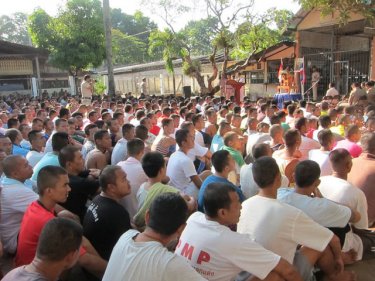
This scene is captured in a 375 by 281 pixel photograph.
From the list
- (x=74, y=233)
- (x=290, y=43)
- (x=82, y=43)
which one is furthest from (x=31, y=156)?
(x=82, y=43)

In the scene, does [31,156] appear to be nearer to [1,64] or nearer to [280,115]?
[280,115]

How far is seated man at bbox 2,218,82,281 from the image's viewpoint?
191 centimetres

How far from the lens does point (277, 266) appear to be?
2.24 meters

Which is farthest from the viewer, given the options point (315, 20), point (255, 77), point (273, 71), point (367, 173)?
point (255, 77)

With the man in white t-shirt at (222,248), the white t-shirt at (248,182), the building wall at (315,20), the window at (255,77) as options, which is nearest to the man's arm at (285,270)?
the man in white t-shirt at (222,248)

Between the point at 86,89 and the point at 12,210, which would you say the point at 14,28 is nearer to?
the point at 86,89

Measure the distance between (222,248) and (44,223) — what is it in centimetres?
133

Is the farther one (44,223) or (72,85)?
(72,85)

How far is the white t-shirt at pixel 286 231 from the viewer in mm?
2490

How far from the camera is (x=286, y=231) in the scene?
8.21ft

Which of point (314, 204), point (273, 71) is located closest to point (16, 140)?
point (314, 204)

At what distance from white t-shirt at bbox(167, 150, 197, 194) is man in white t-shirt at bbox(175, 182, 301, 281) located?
1849 mm

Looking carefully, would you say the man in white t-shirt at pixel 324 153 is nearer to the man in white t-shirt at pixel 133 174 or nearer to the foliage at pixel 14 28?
the man in white t-shirt at pixel 133 174

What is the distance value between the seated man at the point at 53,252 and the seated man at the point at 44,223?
2.04ft
